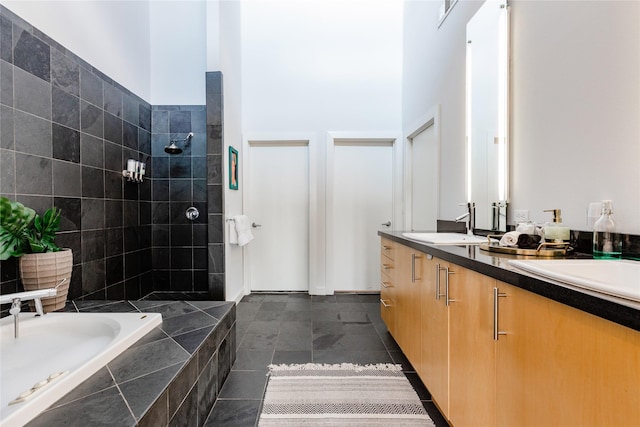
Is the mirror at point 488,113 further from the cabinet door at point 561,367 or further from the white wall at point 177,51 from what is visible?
the white wall at point 177,51

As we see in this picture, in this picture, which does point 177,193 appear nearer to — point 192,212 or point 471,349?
point 192,212

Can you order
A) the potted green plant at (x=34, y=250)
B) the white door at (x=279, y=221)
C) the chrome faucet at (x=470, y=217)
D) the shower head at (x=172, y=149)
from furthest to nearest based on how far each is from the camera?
the white door at (x=279, y=221)
the shower head at (x=172, y=149)
the chrome faucet at (x=470, y=217)
the potted green plant at (x=34, y=250)

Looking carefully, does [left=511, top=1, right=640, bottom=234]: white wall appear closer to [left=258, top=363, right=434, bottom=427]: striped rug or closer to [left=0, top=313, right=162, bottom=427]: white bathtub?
[left=258, top=363, right=434, bottom=427]: striped rug

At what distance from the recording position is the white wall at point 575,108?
937mm

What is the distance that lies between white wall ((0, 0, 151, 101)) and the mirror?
2638mm

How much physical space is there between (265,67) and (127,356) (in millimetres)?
3076

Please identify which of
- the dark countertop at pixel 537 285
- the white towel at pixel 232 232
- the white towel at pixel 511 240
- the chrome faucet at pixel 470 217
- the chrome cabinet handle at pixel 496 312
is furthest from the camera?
the white towel at pixel 232 232

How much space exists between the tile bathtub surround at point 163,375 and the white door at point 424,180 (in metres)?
1.94

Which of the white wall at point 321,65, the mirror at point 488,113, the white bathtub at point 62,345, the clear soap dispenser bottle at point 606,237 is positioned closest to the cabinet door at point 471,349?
the clear soap dispenser bottle at point 606,237

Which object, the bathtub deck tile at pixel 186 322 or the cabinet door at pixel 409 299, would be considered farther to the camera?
the cabinet door at pixel 409 299

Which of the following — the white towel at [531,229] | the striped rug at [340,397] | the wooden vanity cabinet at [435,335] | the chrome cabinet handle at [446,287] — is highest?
the white towel at [531,229]

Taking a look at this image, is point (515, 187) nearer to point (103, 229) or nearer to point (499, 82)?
point (499, 82)

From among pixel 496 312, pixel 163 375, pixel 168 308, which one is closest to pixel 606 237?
pixel 496 312

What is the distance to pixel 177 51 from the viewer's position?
270 cm
